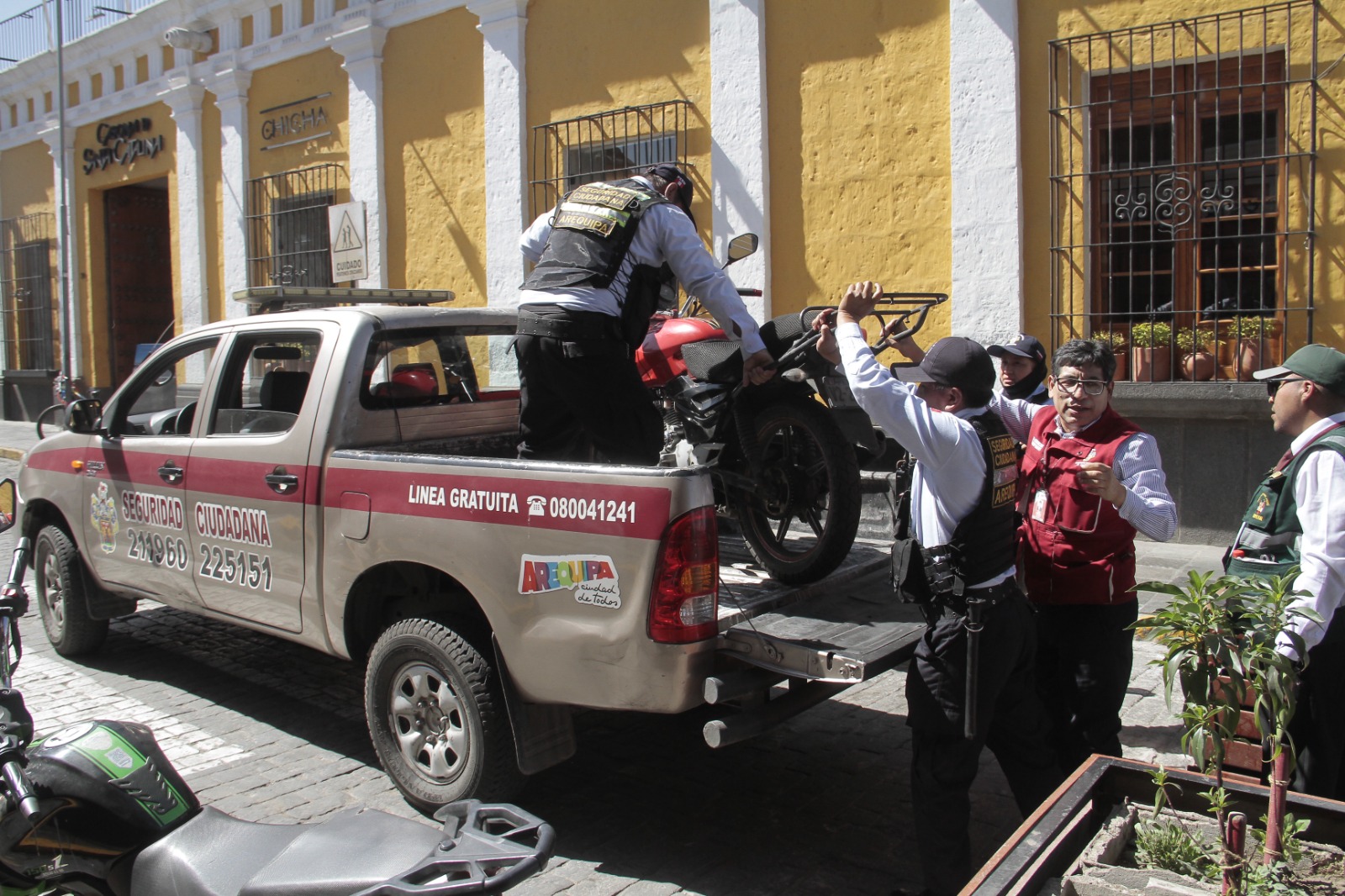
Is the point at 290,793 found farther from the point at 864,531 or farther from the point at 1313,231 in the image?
the point at 1313,231

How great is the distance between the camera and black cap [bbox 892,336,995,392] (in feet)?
10.5

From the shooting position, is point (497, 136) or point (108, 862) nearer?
point (108, 862)

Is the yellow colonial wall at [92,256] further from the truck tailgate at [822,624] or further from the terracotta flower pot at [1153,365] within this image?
the truck tailgate at [822,624]

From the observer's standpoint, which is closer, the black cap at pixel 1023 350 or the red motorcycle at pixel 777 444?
the red motorcycle at pixel 777 444

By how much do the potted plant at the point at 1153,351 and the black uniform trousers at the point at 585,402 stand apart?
487cm

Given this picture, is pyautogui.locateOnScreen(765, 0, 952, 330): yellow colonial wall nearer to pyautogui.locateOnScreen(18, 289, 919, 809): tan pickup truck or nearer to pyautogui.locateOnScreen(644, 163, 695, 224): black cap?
pyautogui.locateOnScreen(18, 289, 919, 809): tan pickup truck

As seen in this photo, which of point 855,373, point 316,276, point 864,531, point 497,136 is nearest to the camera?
point 855,373

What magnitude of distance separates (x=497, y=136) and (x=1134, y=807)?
10097mm

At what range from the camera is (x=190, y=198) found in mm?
14891

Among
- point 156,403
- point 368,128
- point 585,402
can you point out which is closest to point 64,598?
point 156,403

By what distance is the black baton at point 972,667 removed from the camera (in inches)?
120

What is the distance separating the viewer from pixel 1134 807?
2.48 metres

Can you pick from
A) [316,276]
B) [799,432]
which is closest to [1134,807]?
[799,432]

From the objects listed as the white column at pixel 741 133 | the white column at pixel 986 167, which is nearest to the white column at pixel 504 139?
the white column at pixel 741 133
